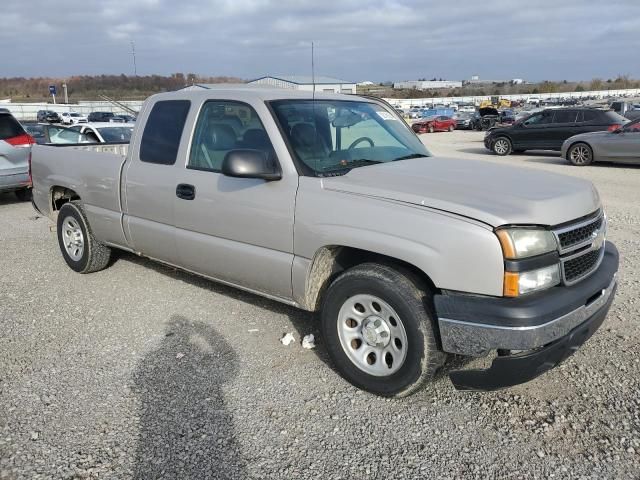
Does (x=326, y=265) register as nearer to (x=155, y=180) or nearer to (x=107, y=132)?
(x=155, y=180)

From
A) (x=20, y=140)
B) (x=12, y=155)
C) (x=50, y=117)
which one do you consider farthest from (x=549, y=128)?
(x=50, y=117)

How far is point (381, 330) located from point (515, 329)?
2.80ft

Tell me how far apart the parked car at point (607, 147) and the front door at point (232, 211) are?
13.6 meters

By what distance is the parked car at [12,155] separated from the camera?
9.87 metres

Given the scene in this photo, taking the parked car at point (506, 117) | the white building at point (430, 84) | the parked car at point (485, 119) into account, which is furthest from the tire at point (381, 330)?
the white building at point (430, 84)

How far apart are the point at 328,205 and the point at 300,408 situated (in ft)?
4.18

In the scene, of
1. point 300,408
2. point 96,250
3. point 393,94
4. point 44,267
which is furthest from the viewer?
point 393,94

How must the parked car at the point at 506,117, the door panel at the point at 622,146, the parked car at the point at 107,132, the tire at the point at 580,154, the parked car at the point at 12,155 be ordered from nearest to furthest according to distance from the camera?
the parked car at the point at 12,155, the parked car at the point at 107,132, the door panel at the point at 622,146, the tire at the point at 580,154, the parked car at the point at 506,117

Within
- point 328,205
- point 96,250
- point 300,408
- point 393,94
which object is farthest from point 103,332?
point 393,94

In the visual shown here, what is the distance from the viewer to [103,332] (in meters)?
4.54

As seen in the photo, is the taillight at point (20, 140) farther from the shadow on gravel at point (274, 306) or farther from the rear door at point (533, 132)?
the rear door at point (533, 132)

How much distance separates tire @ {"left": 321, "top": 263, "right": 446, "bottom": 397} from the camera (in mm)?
3148

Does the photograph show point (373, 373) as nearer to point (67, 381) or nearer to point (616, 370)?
point (616, 370)

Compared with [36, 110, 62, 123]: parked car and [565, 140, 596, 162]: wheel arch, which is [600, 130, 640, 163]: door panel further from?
[36, 110, 62, 123]: parked car
